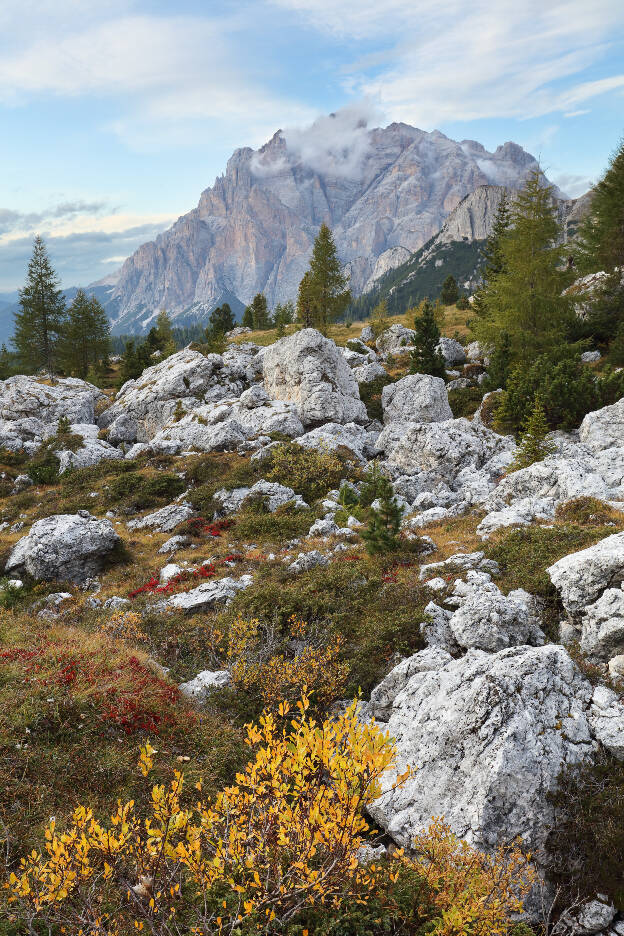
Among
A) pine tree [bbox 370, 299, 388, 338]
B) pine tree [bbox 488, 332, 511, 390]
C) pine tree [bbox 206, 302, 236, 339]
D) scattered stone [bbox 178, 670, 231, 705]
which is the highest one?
pine tree [bbox 206, 302, 236, 339]

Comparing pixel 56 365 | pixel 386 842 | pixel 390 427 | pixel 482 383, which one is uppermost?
pixel 56 365

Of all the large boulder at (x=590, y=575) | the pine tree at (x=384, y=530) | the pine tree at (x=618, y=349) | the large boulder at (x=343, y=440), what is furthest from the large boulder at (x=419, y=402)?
the large boulder at (x=590, y=575)

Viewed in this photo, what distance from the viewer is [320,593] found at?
14.1 metres

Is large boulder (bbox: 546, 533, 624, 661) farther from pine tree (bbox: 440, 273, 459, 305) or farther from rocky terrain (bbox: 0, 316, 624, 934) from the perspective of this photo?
pine tree (bbox: 440, 273, 459, 305)

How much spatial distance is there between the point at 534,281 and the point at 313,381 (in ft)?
64.4

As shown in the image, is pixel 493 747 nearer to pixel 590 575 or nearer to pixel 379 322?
pixel 590 575

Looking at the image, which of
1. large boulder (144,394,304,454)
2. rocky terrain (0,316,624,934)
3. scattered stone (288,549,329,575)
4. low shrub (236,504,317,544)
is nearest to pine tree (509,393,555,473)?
rocky terrain (0,316,624,934)

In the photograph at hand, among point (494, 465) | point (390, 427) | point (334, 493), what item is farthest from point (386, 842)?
point (390, 427)

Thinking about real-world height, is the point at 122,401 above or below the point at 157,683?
above

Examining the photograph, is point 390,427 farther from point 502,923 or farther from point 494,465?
point 502,923

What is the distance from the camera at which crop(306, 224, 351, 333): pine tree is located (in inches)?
2370

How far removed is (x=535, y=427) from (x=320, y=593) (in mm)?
15571

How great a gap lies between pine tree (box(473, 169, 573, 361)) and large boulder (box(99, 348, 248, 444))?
2639 centimetres

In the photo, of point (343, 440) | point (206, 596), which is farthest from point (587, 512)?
point (343, 440)
